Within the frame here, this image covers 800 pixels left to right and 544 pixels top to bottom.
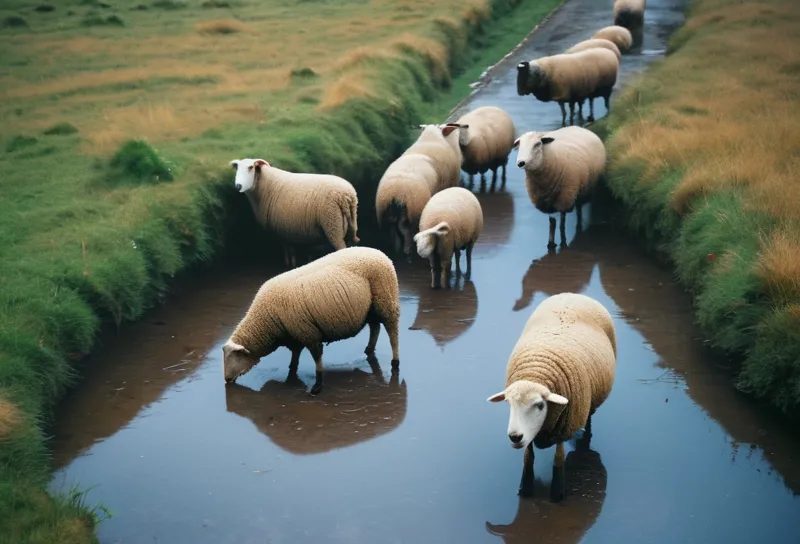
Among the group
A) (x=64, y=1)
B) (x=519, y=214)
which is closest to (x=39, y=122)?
(x=519, y=214)

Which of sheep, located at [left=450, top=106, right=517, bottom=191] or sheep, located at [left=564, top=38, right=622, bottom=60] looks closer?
sheep, located at [left=450, top=106, right=517, bottom=191]

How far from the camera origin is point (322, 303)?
10.5m

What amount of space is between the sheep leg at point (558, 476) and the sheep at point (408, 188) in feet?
23.3

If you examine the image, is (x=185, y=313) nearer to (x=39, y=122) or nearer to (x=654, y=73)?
(x=39, y=122)

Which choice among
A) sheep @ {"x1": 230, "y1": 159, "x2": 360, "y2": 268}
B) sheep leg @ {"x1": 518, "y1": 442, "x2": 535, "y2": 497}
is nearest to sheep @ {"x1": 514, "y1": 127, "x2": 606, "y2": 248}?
sheep @ {"x1": 230, "y1": 159, "x2": 360, "y2": 268}

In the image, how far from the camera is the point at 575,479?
885cm

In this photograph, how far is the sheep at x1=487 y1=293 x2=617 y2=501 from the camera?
25.8 ft

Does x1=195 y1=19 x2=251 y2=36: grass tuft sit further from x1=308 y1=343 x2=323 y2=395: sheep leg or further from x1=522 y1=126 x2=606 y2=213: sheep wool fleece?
x1=308 y1=343 x2=323 y2=395: sheep leg

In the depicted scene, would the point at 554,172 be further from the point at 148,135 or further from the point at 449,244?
the point at 148,135

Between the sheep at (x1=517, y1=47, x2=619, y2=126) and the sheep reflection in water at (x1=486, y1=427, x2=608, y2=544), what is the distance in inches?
545

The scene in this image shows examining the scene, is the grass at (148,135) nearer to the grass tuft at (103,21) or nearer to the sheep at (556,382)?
the grass tuft at (103,21)

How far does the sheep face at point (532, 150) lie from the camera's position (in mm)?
14961

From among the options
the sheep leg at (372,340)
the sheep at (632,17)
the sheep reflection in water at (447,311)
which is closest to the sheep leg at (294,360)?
the sheep leg at (372,340)

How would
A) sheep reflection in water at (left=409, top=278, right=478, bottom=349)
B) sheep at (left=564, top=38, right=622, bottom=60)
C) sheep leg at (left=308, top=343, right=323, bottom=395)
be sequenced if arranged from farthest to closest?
sheep at (left=564, top=38, right=622, bottom=60)
sheep reflection in water at (left=409, top=278, right=478, bottom=349)
sheep leg at (left=308, top=343, right=323, bottom=395)
